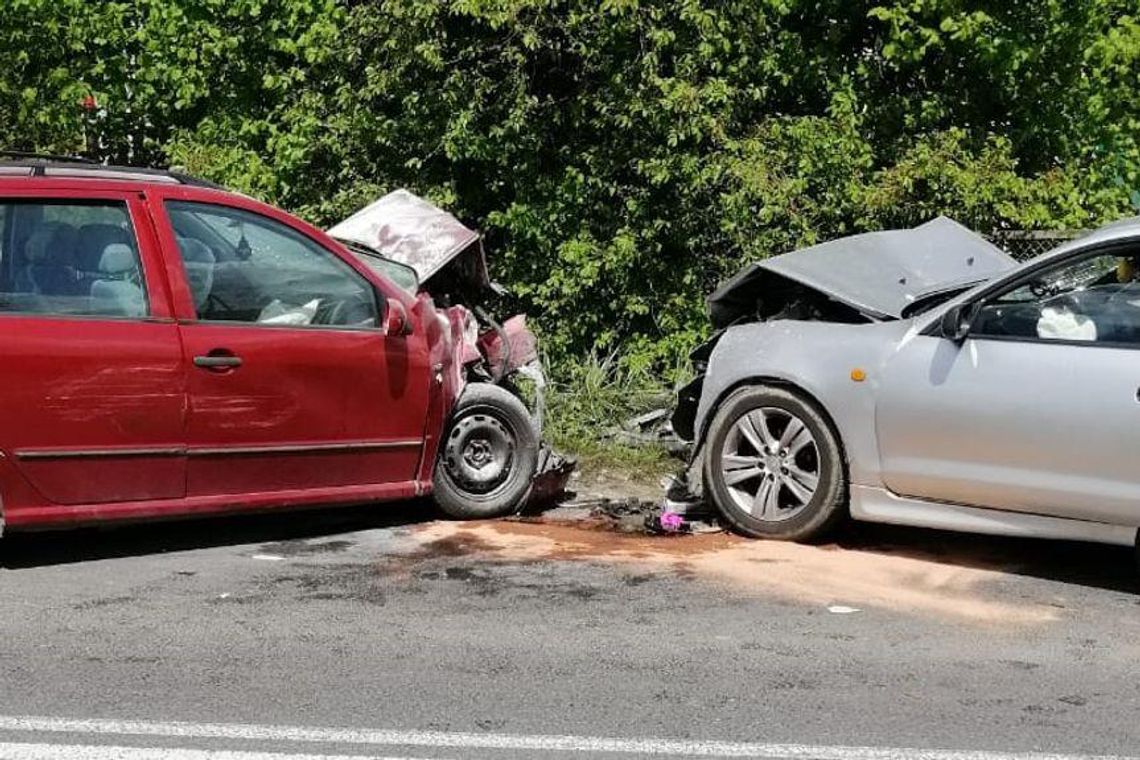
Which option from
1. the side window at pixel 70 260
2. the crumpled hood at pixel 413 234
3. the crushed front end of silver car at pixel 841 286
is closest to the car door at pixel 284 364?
the side window at pixel 70 260

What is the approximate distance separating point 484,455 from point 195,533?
146 cm

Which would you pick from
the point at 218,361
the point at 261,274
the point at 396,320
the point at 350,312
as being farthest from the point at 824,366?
A: the point at 218,361

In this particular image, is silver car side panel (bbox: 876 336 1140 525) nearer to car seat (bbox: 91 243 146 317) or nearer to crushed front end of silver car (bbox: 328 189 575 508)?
crushed front end of silver car (bbox: 328 189 575 508)

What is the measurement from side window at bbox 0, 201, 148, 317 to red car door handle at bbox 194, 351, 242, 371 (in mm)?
318

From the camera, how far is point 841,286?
7.69 m

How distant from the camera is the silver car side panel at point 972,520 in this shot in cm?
660

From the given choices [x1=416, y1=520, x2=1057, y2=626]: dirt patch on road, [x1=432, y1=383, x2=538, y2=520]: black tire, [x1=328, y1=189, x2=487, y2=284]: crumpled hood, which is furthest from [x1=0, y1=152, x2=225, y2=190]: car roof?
[x1=416, y1=520, x2=1057, y2=626]: dirt patch on road

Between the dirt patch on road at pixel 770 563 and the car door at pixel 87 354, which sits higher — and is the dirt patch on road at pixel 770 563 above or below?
below

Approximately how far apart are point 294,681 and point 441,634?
2.40ft

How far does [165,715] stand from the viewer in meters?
4.92

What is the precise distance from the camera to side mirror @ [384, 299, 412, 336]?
24.4ft

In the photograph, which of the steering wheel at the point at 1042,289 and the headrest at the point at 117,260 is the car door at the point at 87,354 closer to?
the headrest at the point at 117,260

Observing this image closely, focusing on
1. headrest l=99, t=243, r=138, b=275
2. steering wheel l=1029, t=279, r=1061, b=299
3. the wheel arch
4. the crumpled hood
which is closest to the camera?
headrest l=99, t=243, r=138, b=275

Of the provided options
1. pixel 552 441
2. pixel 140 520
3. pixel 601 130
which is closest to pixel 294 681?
pixel 140 520
